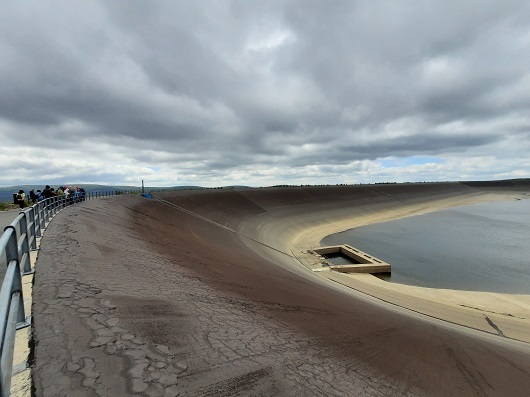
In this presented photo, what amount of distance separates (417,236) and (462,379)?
45900mm

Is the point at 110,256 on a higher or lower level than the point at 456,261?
higher

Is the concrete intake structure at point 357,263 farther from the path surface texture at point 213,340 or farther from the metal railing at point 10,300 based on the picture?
the metal railing at point 10,300

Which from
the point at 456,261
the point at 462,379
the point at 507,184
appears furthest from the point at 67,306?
the point at 507,184

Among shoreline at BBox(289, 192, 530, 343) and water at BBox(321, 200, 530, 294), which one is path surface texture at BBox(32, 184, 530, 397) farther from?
water at BBox(321, 200, 530, 294)

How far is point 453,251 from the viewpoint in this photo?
35969 mm

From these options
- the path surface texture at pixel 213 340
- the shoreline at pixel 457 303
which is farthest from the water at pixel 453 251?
the path surface texture at pixel 213 340

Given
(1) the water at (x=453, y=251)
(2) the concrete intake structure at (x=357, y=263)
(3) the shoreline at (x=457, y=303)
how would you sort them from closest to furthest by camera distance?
(3) the shoreline at (x=457, y=303) → (1) the water at (x=453, y=251) → (2) the concrete intake structure at (x=357, y=263)

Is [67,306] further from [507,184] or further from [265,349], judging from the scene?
[507,184]

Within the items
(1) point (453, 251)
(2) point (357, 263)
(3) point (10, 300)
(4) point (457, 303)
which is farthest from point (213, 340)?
(1) point (453, 251)

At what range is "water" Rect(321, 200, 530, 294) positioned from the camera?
960 inches

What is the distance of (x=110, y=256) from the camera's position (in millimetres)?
8211

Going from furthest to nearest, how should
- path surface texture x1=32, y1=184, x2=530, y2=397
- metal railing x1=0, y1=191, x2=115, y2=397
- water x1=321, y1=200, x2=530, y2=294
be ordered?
water x1=321, y1=200, x2=530, y2=294, path surface texture x1=32, y1=184, x2=530, y2=397, metal railing x1=0, y1=191, x2=115, y2=397

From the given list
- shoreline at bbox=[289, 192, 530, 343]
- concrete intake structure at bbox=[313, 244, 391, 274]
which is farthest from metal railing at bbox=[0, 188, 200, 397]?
concrete intake structure at bbox=[313, 244, 391, 274]

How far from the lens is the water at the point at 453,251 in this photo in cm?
2438
